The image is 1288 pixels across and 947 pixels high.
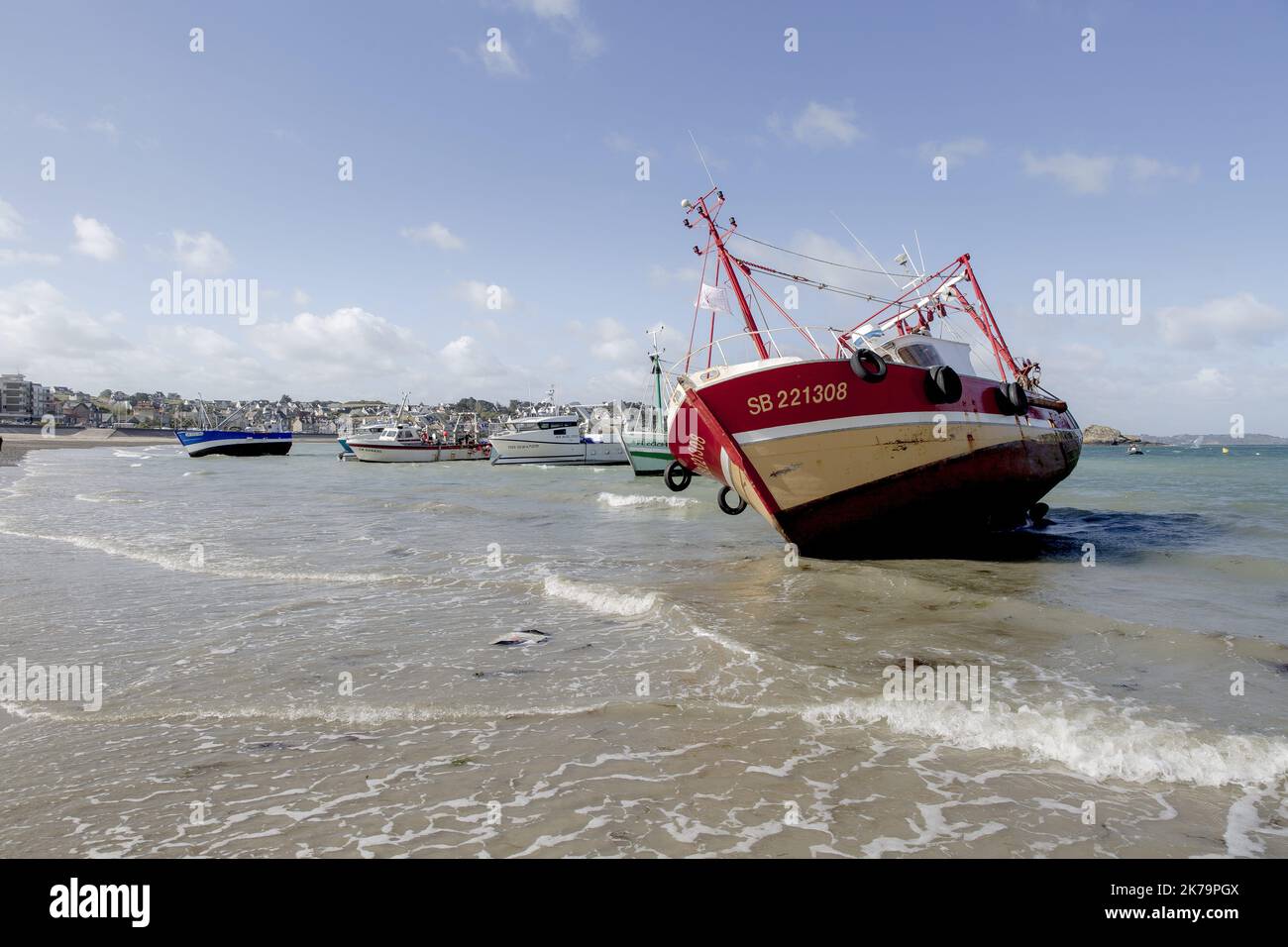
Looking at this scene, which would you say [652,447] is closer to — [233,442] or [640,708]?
[640,708]

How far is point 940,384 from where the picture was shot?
14.7m

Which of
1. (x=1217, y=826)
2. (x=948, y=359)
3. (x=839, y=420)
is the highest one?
(x=948, y=359)

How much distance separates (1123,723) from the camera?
601 centimetres

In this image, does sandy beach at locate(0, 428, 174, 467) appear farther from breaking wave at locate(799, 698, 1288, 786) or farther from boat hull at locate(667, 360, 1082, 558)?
breaking wave at locate(799, 698, 1288, 786)

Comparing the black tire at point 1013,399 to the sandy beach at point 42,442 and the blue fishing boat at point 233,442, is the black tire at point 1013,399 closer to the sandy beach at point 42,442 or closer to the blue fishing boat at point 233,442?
the sandy beach at point 42,442

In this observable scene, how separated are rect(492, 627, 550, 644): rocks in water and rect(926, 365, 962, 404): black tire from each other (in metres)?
10.5

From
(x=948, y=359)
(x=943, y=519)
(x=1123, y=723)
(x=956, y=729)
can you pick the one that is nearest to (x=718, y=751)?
Answer: (x=956, y=729)

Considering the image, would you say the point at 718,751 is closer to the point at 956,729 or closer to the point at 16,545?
the point at 956,729

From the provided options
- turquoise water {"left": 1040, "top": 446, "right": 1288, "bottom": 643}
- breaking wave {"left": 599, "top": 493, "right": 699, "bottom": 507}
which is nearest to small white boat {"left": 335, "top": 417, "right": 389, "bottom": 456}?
breaking wave {"left": 599, "top": 493, "right": 699, "bottom": 507}
